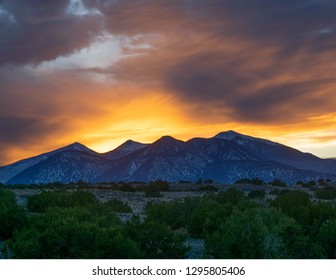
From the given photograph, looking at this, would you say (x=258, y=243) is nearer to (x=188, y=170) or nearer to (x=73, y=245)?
(x=73, y=245)

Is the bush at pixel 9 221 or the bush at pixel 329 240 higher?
the bush at pixel 9 221

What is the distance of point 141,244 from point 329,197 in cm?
4067

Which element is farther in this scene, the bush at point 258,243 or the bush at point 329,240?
the bush at point 329,240

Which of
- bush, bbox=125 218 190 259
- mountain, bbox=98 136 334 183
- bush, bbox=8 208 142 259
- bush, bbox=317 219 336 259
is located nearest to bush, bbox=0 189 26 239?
bush, bbox=8 208 142 259

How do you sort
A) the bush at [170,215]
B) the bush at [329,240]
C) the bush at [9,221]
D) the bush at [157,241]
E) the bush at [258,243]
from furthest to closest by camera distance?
the bush at [170,215]
the bush at [9,221]
the bush at [329,240]
the bush at [157,241]
the bush at [258,243]

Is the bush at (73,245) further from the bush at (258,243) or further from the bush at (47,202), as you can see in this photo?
the bush at (47,202)

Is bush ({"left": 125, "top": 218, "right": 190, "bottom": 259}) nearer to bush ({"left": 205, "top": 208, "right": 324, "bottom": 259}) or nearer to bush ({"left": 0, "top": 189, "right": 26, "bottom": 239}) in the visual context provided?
bush ({"left": 205, "top": 208, "right": 324, "bottom": 259})

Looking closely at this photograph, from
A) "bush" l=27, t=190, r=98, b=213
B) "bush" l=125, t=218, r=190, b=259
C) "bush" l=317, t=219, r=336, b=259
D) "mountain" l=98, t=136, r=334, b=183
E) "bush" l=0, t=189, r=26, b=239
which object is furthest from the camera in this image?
"mountain" l=98, t=136, r=334, b=183

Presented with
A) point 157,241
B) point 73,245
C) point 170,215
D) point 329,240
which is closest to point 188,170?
→ point 170,215

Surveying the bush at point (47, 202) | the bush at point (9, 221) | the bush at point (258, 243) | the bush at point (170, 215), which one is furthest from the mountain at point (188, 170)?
the bush at point (258, 243)

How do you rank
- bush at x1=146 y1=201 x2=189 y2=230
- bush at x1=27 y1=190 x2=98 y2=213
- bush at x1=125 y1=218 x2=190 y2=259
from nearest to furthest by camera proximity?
1. bush at x1=125 y1=218 x2=190 y2=259
2. bush at x1=146 y1=201 x2=189 y2=230
3. bush at x1=27 y1=190 x2=98 y2=213

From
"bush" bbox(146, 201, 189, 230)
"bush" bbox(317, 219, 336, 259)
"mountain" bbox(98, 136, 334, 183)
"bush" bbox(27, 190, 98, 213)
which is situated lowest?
"bush" bbox(317, 219, 336, 259)
